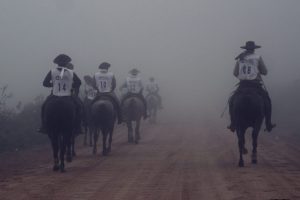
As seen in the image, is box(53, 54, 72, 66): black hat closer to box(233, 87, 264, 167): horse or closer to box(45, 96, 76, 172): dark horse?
box(45, 96, 76, 172): dark horse

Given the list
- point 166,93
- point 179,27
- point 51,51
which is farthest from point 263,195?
point 179,27

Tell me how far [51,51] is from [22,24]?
847 centimetres

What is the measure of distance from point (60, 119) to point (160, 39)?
110127mm

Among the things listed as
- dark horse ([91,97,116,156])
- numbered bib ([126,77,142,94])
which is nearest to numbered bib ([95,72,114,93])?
dark horse ([91,97,116,156])

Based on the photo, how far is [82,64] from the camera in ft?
313

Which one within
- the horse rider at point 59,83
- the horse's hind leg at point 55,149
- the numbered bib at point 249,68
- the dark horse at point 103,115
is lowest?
the horse's hind leg at point 55,149

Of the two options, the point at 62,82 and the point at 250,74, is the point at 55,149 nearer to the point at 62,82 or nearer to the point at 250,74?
the point at 62,82

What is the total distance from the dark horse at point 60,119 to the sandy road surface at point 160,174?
66 centimetres

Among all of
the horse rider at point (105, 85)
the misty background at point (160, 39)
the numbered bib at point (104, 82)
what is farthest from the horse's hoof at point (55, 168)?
the misty background at point (160, 39)

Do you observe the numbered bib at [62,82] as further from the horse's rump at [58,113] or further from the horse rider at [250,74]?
the horse rider at [250,74]

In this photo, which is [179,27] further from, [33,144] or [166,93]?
[33,144]

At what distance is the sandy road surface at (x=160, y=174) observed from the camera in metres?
13.3

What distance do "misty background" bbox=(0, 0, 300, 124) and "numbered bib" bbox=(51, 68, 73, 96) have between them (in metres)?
75.4

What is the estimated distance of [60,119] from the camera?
1719 centimetres
